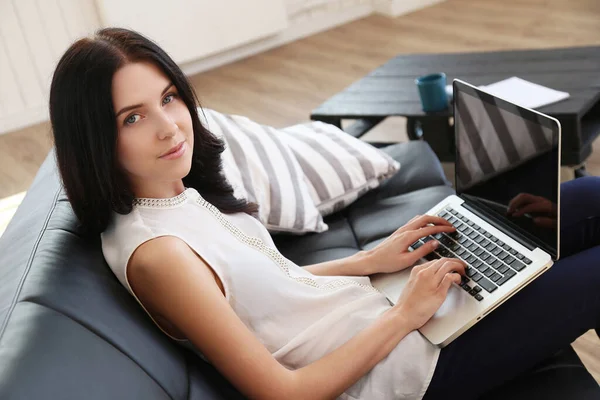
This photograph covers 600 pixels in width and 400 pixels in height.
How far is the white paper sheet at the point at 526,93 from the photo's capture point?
2.37 metres

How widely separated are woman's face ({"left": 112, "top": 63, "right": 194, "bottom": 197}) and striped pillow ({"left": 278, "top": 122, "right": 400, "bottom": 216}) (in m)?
0.79

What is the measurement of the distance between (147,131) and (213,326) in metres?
0.35

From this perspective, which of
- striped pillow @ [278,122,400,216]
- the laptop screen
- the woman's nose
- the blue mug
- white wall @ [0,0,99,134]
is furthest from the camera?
white wall @ [0,0,99,134]

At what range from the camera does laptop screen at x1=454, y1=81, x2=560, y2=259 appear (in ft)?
4.25

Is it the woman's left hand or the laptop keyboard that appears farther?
the woman's left hand

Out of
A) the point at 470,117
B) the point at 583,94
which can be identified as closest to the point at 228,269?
the point at 470,117

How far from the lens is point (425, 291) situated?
126cm

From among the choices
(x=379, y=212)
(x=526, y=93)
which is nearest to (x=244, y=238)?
(x=379, y=212)

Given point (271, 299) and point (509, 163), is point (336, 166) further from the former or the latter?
point (271, 299)

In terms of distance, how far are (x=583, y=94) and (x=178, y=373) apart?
1.81 metres

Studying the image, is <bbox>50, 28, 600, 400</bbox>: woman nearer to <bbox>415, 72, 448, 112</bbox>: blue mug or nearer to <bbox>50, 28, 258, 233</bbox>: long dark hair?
<bbox>50, 28, 258, 233</bbox>: long dark hair

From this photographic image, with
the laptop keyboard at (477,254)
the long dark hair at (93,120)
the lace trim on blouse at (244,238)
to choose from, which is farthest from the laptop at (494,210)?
the long dark hair at (93,120)

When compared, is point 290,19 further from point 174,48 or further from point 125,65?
point 125,65

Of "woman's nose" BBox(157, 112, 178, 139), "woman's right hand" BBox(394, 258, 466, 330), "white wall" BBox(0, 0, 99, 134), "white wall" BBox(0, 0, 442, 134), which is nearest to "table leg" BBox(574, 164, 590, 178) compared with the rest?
"woman's right hand" BBox(394, 258, 466, 330)
